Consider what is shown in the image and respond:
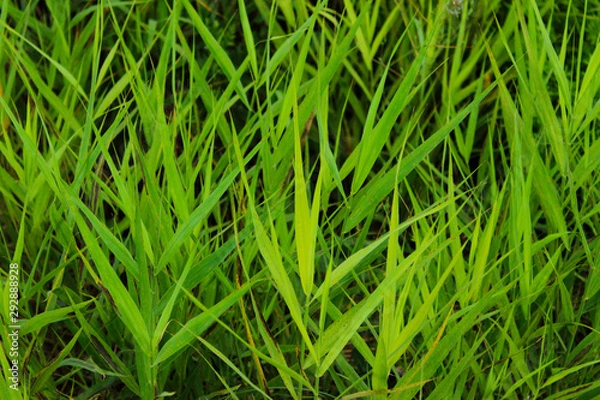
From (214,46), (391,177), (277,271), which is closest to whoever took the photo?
(277,271)

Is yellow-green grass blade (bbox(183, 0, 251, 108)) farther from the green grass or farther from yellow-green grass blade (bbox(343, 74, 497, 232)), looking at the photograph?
yellow-green grass blade (bbox(343, 74, 497, 232))

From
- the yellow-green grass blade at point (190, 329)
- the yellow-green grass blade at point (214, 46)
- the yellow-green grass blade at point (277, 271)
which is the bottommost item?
the yellow-green grass blade at point (190, 329)

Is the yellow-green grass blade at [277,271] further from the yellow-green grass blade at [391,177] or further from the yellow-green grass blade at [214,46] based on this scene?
the yellow-green grass blade at [214,46]

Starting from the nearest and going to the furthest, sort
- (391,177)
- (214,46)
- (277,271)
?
(277,271), (391,177), (214,46)

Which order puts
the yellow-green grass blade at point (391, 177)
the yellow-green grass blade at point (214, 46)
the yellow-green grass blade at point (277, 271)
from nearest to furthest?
the yellow-green grass blade at point (277, 271) → the yellow-green grass blade at point (391, 177) → the yellow-green grass blade at point (214, 46)

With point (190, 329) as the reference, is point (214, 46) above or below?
above

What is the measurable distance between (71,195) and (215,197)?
13 centimetres

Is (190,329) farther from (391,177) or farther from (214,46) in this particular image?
(214,46)

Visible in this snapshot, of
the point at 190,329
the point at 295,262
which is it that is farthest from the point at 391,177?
the point at 190,329

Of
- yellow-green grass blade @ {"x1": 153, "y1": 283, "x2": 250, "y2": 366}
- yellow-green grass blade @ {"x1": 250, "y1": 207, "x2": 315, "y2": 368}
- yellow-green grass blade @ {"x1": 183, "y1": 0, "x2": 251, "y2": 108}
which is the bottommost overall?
yellow-green grass blade @ {"x1": 153, "y1": 283, "x2": 250, "y2": 366}

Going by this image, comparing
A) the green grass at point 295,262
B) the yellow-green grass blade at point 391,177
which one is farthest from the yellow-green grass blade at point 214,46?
the yellow-green grass blade at point 391,177

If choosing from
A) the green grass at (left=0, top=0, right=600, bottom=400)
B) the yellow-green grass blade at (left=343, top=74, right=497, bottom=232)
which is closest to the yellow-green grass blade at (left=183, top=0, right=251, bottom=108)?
the green grass at (left=0, top=0, right=600, bottom=400)

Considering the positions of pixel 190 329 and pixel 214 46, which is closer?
pixel 190 329

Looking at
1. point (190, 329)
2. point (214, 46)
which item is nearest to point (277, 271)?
point (190, 329)
